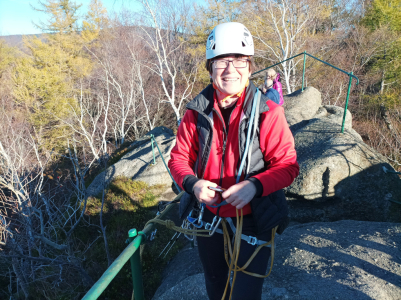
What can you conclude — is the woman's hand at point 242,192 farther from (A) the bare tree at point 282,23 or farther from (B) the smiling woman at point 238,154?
(A) the bare tree at point 282,23

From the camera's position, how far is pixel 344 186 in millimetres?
4855

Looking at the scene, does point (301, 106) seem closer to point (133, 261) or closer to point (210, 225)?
point (210, 225)

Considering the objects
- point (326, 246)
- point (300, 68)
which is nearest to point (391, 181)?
point (326, 246)

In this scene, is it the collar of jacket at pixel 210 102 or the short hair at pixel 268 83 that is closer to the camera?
the collar of jacket at pixel 210 102

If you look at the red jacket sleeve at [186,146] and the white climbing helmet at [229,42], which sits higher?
the white climbing helmet at [229,42]

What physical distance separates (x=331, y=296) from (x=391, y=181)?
329cm

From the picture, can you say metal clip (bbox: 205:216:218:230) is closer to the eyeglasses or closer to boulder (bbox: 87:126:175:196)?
the eyeglasses

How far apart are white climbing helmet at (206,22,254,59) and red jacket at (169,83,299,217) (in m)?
0.28

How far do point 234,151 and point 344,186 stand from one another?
13.5 ft

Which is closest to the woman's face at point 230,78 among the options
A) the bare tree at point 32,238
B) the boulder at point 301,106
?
the bare tree at point 32,238

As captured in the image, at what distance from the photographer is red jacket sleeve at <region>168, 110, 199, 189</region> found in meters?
1.74

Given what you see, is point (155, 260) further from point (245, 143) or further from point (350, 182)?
point (245, 143)

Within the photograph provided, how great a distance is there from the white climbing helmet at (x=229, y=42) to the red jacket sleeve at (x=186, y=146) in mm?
422

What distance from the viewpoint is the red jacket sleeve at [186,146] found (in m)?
1.74
